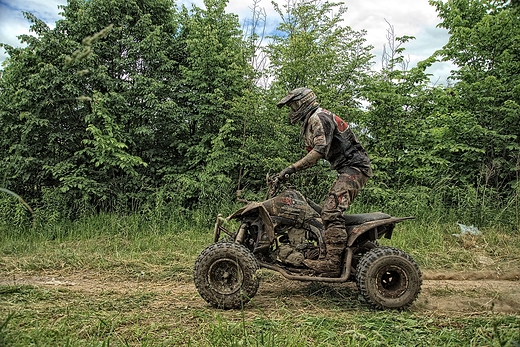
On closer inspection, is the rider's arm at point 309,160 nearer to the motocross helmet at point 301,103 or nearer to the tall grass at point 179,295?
the motocross helmet at point 301,103

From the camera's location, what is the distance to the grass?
9.91ft

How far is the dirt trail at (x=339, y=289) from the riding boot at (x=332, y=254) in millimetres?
465

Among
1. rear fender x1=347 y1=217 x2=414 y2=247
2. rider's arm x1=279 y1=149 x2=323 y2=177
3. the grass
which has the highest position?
A: rider's arm x1=279 y1=149 x2=323 y2=177

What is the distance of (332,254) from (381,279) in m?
0.54

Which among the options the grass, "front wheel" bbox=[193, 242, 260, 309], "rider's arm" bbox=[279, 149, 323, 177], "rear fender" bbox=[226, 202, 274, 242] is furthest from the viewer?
"rear fender" bbox=[226, 202, 274, 242]

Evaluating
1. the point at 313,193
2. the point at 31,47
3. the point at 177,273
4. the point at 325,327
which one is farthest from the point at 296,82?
the point at 325,327

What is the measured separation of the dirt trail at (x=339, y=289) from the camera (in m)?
4.31

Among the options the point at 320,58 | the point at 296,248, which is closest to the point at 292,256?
the point at 296,248

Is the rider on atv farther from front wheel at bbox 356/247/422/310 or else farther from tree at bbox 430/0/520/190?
tree at bbox 430/0/520/190

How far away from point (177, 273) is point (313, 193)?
164 inches

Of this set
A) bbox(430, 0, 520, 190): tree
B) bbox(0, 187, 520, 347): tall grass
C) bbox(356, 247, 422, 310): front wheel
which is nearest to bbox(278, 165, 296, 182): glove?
bbox(356, 247, 422, 310): front wheel

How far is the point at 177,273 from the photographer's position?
559 cm

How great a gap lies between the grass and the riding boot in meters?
0.36

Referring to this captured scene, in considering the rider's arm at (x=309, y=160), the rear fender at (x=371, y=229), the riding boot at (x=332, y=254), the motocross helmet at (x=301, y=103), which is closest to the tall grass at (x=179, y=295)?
the riding boot at (x=332, y=254)
